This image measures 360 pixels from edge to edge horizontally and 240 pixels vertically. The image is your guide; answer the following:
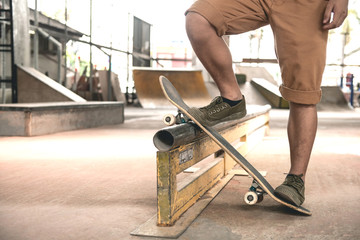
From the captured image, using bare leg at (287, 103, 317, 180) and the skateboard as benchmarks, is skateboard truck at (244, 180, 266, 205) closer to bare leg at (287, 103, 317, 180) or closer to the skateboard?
the skateboard

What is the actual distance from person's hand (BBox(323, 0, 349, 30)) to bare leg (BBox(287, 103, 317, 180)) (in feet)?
1.29

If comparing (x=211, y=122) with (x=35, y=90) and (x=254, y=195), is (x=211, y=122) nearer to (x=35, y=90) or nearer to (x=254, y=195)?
(x=254, y=195)

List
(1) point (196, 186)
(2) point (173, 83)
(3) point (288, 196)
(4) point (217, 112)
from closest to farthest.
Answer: (3) point (288, 196), (4) point (217, 112), (1) point (196, 186), (2) point (173, 83)

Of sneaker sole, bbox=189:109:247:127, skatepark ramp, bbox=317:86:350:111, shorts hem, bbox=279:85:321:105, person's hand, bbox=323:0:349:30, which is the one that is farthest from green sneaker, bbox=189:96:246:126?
skatepark ramp, bbox=317:86:350:111

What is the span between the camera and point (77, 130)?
604cm

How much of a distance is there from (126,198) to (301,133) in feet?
3.14

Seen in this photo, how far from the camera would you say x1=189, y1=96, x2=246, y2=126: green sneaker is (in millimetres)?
1906

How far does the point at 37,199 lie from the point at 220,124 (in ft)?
3.37

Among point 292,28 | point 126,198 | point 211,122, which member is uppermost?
point 292,28

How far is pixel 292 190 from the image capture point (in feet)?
6.51

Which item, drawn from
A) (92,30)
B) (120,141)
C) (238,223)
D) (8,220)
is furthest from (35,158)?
(92,30)

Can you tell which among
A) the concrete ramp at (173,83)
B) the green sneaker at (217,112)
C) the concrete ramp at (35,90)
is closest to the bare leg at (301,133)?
the green sneaker at (217,112)

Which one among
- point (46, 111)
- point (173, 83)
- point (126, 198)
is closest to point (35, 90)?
point (46, 111)

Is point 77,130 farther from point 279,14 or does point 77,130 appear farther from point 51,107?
point 279,14
